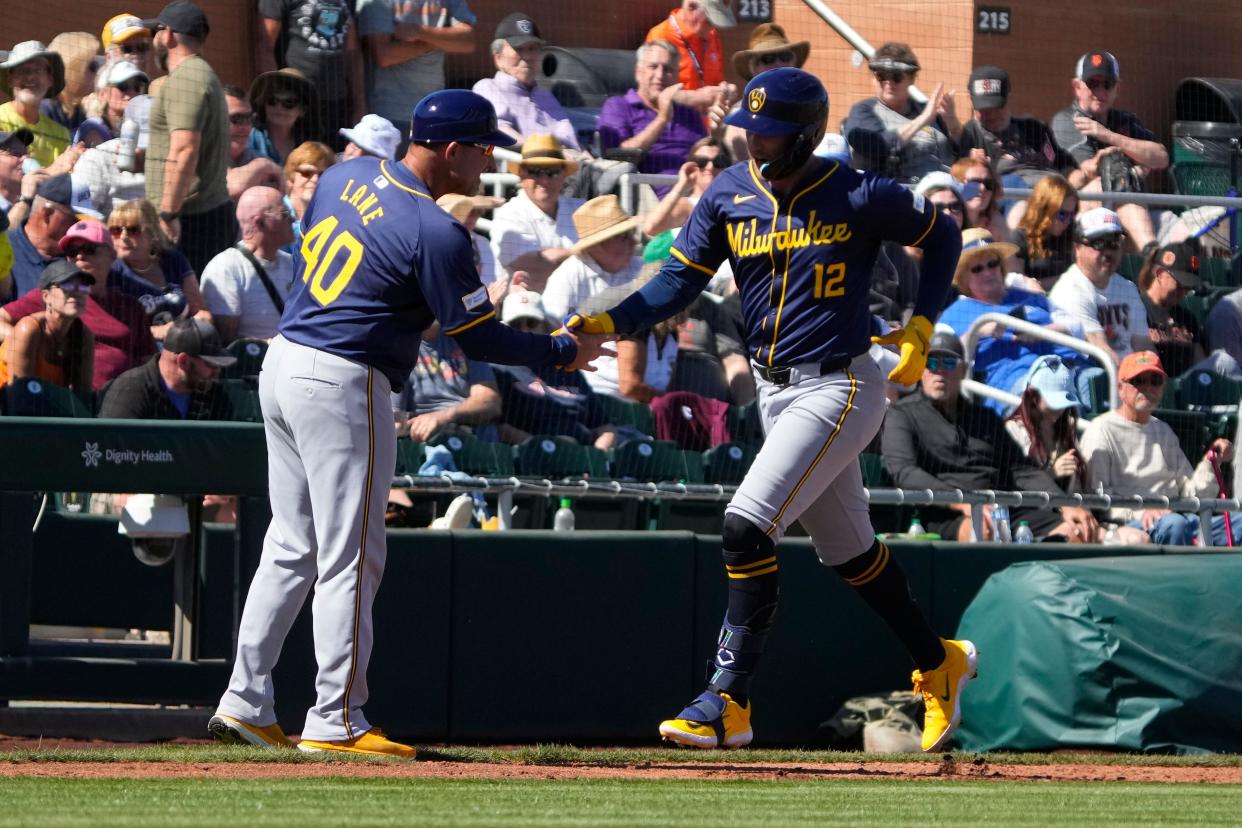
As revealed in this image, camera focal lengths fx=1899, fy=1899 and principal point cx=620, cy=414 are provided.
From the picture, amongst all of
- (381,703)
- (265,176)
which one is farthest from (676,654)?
(265,176)

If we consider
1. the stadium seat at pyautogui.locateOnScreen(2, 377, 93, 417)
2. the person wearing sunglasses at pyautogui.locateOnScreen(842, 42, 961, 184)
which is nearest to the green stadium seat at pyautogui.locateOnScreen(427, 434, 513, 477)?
the stadium seat at pyautogui.locateOnScreen(2, 377, 93, 417)

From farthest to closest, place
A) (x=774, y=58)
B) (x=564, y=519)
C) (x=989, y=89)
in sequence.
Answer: (x=989, y=89), (x=774, y=58), (x=564, y=519)

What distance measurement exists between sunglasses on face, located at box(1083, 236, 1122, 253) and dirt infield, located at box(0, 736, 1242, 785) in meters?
4.72

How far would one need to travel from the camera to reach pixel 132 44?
10.6 metres

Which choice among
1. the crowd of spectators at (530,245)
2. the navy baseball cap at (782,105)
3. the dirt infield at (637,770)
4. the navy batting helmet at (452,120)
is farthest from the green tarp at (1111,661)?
the navy batting helmet at (452,120)

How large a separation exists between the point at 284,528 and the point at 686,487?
9.17 feet

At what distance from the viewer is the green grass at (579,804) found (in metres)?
4.49

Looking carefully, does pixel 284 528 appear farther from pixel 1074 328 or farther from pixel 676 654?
→ pixel 1074 328

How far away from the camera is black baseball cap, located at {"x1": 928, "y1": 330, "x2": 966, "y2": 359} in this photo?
948 centimetres

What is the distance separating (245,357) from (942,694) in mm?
3687

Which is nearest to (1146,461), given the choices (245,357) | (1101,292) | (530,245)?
(1101,292)

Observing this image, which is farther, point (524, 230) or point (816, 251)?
point (524, 230)

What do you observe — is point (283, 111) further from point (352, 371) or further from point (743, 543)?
point (743, 543)

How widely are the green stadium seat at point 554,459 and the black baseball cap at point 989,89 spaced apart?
5.67 meters
